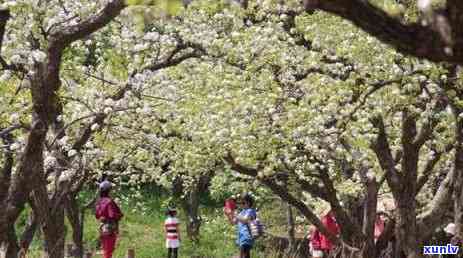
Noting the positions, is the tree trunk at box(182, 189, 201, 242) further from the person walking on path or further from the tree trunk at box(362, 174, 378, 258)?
the tree trunk at box(362, 174, 378, 258)

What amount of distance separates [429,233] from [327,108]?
3.13m

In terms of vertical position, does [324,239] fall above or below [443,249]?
above

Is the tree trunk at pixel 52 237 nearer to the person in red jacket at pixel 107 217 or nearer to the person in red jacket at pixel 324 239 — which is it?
the person in red jacket at pixel 107 217

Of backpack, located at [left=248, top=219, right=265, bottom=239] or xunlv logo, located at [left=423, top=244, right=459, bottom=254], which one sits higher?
backpack, located at [left=248, top=219, right=265, bottom=239]

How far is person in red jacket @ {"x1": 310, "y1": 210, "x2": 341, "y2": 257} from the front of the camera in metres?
17.1

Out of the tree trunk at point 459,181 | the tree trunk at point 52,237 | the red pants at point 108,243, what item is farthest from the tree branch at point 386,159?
the red pants at point 108,243

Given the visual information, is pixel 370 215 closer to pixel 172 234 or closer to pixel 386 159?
pixel 386 159

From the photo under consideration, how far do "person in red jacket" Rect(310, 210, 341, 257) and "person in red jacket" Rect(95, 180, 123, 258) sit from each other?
4.03 metres

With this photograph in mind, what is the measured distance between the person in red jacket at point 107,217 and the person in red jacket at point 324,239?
4026 mm

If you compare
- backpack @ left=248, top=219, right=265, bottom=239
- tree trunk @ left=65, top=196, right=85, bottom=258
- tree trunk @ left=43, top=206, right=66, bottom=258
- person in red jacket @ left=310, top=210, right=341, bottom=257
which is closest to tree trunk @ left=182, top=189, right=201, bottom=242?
tree trunk @ left=65, top=196, right=85, bottom=258

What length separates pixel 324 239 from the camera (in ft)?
56.9

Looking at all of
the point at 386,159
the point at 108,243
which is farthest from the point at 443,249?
the point at 108,243

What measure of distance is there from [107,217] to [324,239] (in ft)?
14.9

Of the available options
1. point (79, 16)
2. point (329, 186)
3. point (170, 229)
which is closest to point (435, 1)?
point (79, 16)
